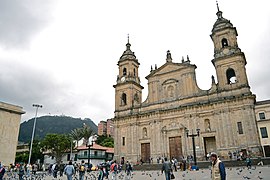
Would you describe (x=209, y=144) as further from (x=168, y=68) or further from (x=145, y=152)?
(x=168, y=68)

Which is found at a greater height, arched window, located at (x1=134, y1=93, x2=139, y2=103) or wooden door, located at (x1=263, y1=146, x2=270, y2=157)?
arched window, located at (x1=134, y1=93, x2=139, y2=103)

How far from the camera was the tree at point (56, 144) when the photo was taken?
160 feet

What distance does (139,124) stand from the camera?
125 ft

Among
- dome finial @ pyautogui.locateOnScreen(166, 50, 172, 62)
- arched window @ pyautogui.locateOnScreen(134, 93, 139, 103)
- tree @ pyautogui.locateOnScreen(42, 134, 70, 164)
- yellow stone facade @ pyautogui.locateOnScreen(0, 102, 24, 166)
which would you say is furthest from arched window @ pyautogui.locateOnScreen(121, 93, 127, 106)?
tree @ pyautogui.locateOnScreen(42, 134, 70, 164)

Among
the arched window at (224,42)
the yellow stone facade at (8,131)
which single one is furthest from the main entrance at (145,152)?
the arched window at (224,42)

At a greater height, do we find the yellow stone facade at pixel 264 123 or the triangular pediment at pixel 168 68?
the triangular pediment at pixel 168 68

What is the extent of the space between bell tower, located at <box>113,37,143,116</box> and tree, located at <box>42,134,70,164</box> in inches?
672

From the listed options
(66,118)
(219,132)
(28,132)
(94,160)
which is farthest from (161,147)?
(66,118)

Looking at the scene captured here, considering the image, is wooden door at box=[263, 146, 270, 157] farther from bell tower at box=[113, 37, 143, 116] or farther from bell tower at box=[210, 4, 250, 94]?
bell tower at box=[113, 37, 143, 116]

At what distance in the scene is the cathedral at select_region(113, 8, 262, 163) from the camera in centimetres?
2970

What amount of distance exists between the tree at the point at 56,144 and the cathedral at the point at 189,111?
658 inches

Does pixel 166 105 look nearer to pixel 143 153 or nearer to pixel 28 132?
pixel 143 153

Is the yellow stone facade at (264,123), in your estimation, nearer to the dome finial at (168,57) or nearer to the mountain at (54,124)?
the dome finial at (168,57)

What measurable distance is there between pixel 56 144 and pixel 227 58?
3815 cm
